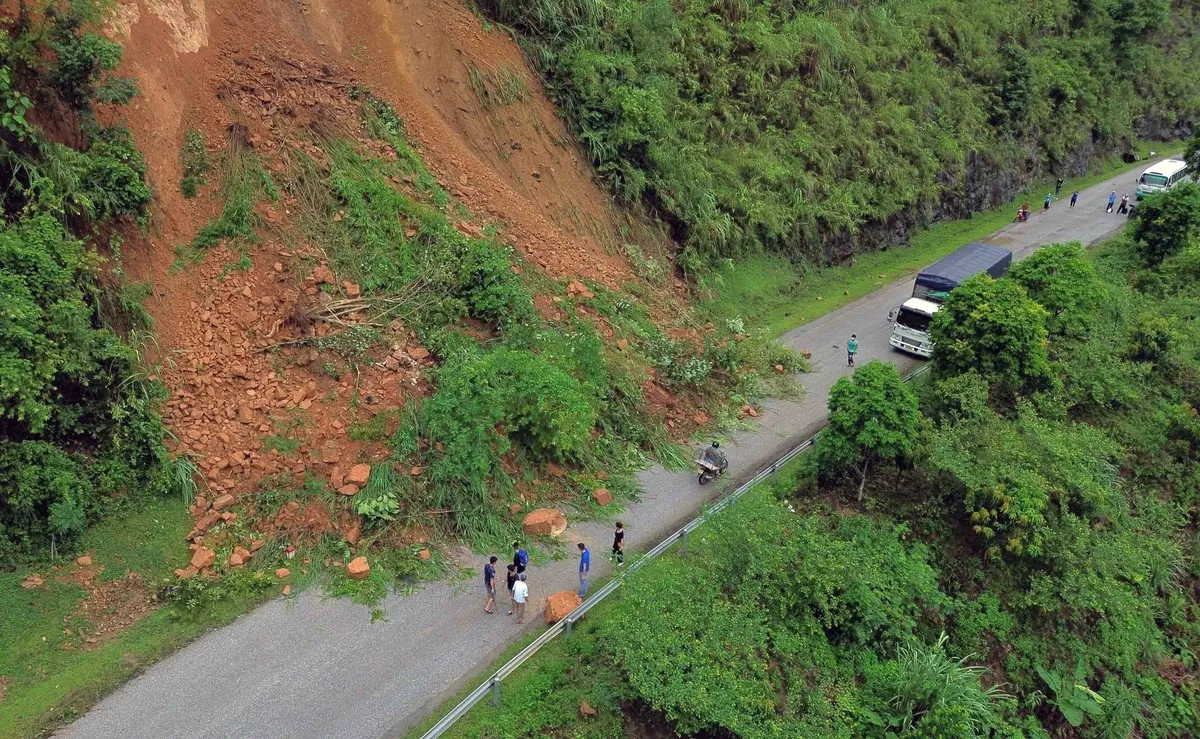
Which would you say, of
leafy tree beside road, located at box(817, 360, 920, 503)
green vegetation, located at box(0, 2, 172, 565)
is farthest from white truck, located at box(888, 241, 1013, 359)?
green vegetation, located at box(0, 2, 172, 565)

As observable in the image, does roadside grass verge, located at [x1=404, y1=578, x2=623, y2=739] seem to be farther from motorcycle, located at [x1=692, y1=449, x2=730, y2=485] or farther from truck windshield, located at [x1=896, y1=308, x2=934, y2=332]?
truck windshield, located at [x1=896, y1=308, x2=934, y2=332]

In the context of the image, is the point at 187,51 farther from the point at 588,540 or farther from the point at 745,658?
the point at 745,658

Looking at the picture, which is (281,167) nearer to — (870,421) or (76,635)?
(76,635)

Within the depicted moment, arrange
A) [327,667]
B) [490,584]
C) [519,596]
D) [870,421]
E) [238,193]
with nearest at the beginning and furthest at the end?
[327,667], [519,596], [490,584], [870,421], [238,193]

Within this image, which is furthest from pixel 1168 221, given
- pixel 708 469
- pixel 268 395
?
pixel 268 395

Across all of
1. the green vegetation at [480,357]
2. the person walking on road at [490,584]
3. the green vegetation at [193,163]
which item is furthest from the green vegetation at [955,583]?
the green vegetation at [193,163]
